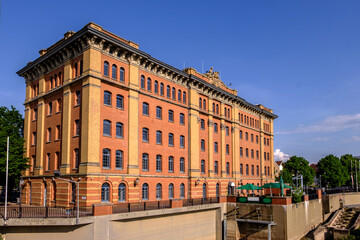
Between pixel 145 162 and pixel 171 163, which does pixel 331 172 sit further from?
pixel 145 162

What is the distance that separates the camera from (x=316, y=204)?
43.0m

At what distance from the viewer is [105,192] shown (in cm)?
2772

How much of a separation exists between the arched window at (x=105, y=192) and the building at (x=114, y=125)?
0.29 feet

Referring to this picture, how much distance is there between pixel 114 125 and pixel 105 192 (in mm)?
6132

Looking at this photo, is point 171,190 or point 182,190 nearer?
point 171,190

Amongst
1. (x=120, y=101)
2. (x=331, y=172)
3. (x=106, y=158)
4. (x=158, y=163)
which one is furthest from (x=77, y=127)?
(x=331, y=172)

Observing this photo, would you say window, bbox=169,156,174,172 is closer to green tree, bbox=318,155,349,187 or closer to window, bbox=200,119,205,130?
window, bbox=200,119,205,130

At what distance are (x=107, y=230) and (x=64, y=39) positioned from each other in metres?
19.4

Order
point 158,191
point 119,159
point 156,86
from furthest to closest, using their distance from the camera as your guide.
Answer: point 156,86 < point 158,191 < point 119,159

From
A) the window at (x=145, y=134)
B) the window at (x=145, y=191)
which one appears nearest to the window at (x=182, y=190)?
the window at (x=145, y=191)

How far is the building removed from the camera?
91.5ft

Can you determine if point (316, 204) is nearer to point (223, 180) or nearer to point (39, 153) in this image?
point (223, 180)

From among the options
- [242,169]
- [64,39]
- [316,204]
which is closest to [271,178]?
[242,169]

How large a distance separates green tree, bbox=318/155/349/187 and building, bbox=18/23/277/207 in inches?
1836
